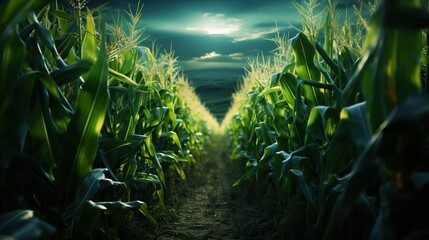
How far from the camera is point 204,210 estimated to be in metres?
4.34

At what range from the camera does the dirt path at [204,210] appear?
3.30m

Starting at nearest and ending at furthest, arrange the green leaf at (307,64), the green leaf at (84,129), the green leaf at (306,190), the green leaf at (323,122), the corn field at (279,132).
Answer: the corn field at (279,132) < the green leaf at (84,129) < the green leaf at (323,122) < the green leaf at (306,190) < the green leaf at (307,64)

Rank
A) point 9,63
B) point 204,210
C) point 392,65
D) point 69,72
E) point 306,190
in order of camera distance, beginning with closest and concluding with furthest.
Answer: point 392,65 < point 9,63 < point 69,72 < point 306,190 < point 204,210

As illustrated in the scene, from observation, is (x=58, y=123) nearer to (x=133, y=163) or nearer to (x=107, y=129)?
(x=107, y=129)

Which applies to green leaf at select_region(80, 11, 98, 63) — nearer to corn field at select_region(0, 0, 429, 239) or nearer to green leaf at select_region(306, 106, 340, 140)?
corn field at select_region(0, 0, 429, 239)

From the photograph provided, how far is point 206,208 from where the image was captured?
441cm

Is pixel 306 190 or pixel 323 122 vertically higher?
pixel 323 122

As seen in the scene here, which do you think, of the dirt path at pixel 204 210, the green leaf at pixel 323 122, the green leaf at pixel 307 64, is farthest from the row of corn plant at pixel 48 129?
the green leaf at pixel 307 64

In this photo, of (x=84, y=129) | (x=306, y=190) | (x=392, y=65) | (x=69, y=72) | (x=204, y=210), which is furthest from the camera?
(x=204, y=210)

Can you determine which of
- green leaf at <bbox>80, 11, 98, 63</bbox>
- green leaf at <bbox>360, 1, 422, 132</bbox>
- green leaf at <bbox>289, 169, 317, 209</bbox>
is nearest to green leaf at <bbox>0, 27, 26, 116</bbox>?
green leaf at <bbox>80, 11, 98, 63</bbox>

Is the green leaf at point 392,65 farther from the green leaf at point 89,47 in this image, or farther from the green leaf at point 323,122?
the green leaf at point 89,47

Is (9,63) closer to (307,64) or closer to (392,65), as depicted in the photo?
(392,65)

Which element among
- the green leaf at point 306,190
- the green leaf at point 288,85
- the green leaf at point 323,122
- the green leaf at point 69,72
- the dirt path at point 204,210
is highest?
the green leaf at point 69,72

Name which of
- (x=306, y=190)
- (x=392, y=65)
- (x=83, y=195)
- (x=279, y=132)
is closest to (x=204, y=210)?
(x=279, y=132)
